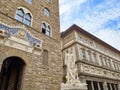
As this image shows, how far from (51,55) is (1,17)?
4.81 meters

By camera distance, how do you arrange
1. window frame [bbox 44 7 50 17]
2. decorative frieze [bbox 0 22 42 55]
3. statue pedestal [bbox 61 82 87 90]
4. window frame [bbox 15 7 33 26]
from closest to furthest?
statue pedestal [bbox 61 82 87 90] < decorative frieze [bbox 0 22 42 55] < window frame [bbox 15 7 33 26] < window frame [bbox 44 7 50 17]

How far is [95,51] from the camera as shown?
20.8 meters

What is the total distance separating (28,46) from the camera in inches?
322

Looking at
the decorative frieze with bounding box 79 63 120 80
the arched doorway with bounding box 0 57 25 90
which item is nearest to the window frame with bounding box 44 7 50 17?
the arched doorway with bounding box 0 57 25 90

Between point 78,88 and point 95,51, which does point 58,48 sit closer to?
point 78,88

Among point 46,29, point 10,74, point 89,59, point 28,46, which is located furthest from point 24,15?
point 89,59

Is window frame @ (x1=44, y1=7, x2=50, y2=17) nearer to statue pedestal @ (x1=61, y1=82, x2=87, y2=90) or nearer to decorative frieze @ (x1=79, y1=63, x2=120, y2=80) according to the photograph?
statue pedestal @ (x1=61, y1=82, x2=87, y2=90)

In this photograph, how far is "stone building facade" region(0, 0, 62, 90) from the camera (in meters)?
7.34

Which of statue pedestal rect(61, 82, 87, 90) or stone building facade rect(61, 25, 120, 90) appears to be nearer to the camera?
statue pedestal rect(61, 82, 87, 90)

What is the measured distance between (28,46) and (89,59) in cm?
1292

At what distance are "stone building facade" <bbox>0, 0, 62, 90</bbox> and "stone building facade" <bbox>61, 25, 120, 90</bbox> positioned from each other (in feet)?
18.6

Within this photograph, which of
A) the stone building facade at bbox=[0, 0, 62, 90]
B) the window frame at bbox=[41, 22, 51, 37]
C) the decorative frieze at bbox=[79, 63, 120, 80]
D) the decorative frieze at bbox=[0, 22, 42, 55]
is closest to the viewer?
the decorative frieze at bbox=[0, 22, 42, 55]

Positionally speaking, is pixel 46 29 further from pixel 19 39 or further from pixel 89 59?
pixel 89 59

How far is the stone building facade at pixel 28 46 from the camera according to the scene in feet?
24.1
